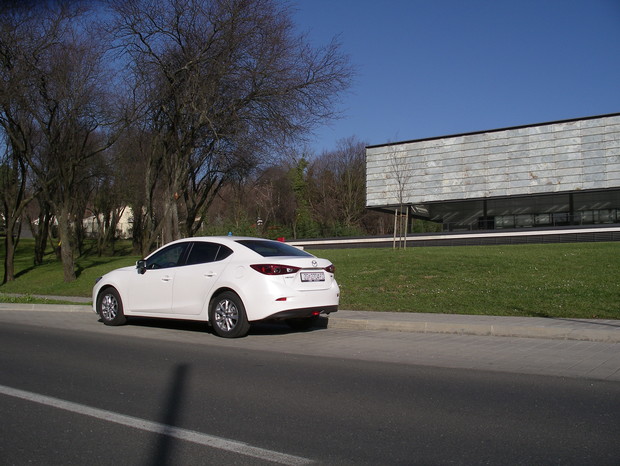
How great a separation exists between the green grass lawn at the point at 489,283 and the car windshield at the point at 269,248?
307cm

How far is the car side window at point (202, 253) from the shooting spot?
34.9 feet

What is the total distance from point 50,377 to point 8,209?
93.0 feet

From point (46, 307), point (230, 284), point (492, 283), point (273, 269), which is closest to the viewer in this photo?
point (273, 269)

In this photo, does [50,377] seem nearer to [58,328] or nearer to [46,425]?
[46,425]

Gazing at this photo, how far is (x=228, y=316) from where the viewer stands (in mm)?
10117

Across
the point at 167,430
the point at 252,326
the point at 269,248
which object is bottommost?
the point at 167,430

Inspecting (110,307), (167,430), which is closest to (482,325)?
(167,430)

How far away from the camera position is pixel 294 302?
9727 millimetres

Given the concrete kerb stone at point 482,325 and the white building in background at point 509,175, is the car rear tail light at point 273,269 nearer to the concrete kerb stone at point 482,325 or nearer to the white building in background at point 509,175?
the concrete kerb stone at point 482,325

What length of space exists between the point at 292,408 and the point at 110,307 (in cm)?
735

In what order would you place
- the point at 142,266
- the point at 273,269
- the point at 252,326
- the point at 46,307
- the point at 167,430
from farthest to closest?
the point at 46,307, the point at 252,326, the point at 142,266, the point at 273,269, the point at 167,430

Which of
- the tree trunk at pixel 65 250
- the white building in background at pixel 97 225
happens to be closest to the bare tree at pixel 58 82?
the tree trunk at pixel 65 250

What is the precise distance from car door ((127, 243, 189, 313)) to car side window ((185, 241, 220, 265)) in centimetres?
22

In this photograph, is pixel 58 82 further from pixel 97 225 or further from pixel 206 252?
pixel 97 225
